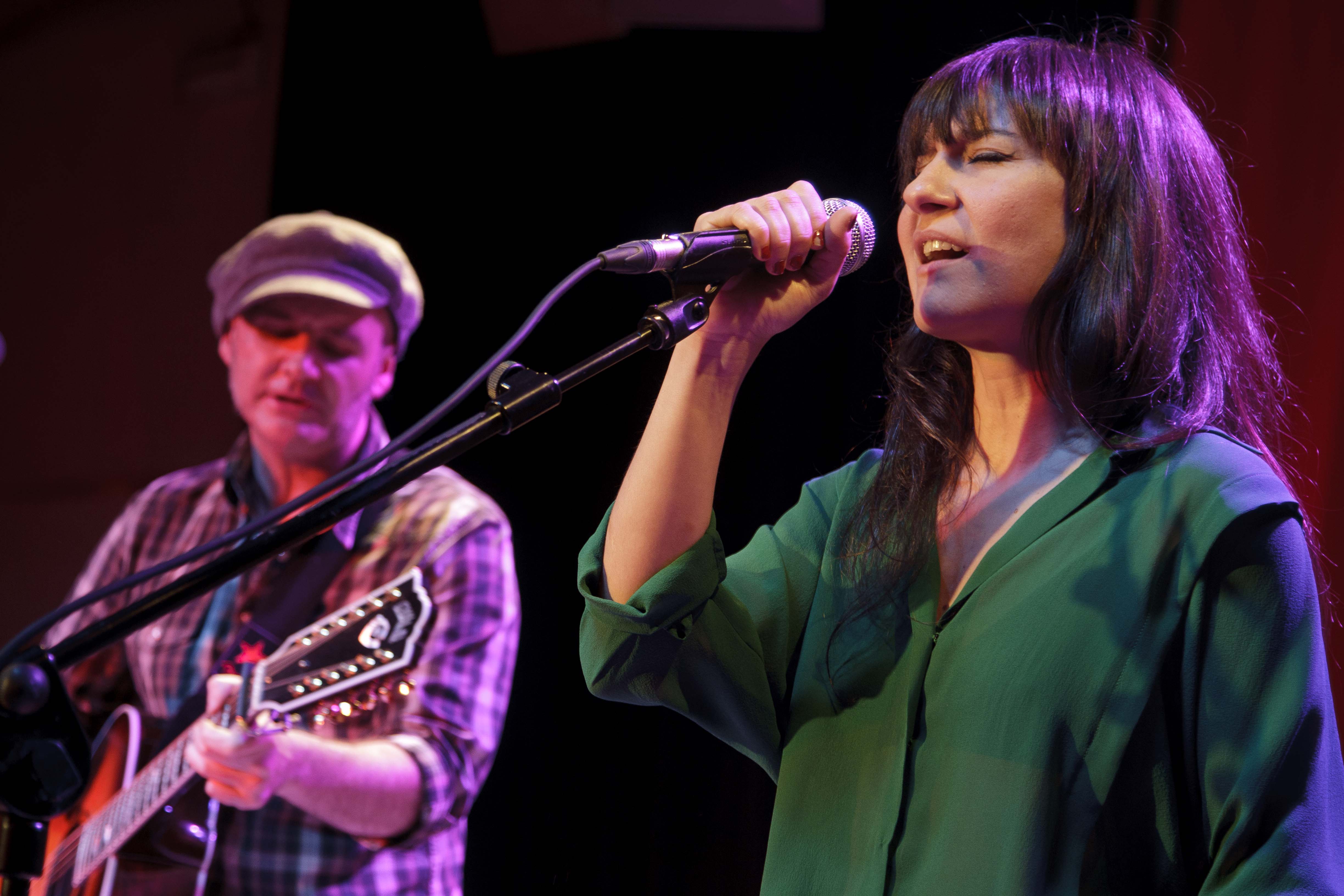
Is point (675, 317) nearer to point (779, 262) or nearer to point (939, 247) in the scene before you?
point (779, 262)

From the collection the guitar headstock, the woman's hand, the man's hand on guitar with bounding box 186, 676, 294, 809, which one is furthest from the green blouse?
the man's hand on guitar with bounding box 186, 676, 294, 809

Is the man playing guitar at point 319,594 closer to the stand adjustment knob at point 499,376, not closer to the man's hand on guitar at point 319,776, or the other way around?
the man's hand on guitar at point 319,776

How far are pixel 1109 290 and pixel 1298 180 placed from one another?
2.89 ft

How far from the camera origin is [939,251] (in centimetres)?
117

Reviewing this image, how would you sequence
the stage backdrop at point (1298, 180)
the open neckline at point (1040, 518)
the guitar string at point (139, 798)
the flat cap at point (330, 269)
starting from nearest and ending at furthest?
the open neckline at point (1040, 518) → the stage backdrop at point (1298, 180) → the guitar string at point (139, 798) → the flat cap at point (330, 269)

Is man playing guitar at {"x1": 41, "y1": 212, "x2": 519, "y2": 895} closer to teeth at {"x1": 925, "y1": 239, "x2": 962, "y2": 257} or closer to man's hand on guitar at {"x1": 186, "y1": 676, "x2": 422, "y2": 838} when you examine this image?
man's hand on guitar at {"x1": 186, "y1": 676, "x2": 422, "y2": 838}

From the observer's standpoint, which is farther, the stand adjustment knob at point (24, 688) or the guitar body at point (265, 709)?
the guitar body at point (265, 709)

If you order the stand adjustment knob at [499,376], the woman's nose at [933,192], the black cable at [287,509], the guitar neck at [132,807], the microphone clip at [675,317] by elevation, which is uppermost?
the woman's nose at [933,192]

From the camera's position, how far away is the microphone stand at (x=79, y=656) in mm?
816

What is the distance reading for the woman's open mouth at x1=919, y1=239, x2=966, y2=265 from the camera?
1.15 metres

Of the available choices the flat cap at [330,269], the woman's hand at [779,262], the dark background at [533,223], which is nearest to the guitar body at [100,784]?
the dark background at [533,223]

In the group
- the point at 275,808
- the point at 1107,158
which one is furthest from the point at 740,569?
the point at 275,808

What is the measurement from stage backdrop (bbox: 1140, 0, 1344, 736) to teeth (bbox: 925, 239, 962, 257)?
764mm

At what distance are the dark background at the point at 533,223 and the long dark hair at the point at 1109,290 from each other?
56 cm
